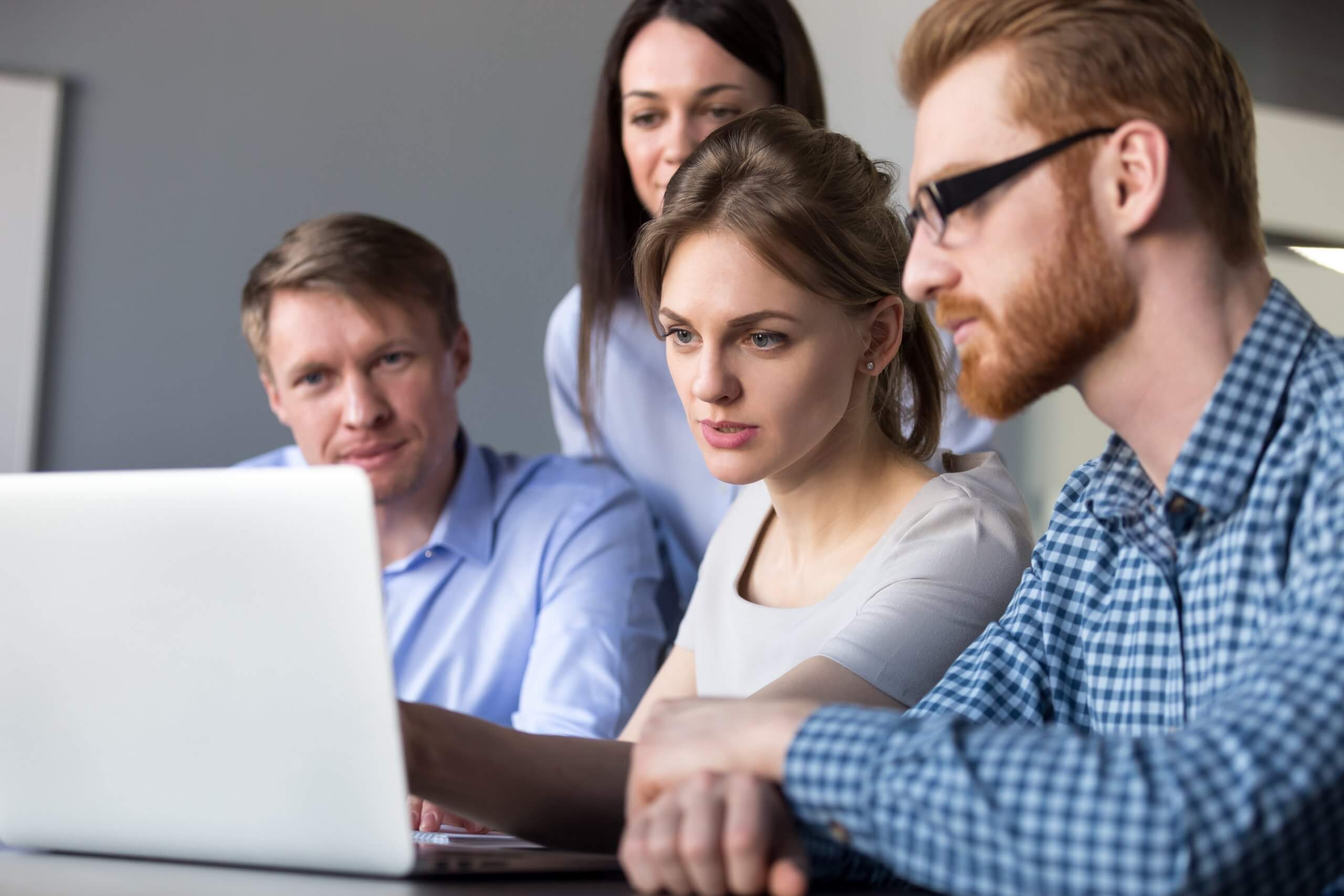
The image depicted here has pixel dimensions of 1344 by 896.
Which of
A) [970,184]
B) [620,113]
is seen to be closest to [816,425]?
[970,184]

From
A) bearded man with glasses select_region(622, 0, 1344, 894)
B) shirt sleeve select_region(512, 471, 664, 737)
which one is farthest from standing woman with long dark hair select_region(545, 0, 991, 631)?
bearded man with glasses select_region(622, 0, 1344, 894)

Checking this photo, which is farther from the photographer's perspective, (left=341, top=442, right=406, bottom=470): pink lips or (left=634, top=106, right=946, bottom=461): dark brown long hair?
(left=341, top=442, right=406, bottom=470): pink lips

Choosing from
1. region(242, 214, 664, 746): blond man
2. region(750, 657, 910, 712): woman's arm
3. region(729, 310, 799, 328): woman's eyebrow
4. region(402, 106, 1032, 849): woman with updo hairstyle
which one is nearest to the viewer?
region(750, 657, 910, 712): woman's arm

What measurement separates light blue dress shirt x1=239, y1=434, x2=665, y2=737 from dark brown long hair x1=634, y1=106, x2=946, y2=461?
0.64m

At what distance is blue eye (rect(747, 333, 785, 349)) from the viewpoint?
140 centimetres

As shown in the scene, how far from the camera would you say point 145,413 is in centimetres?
332

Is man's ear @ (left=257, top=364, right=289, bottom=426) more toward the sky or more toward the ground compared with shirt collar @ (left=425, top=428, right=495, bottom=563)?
more toward the sky

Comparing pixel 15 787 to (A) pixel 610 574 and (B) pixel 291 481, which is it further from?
(A) pixel 610 574

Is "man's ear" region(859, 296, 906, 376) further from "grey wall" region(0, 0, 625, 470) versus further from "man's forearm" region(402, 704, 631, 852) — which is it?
"grey wall" region(0, 0, 625, 470)

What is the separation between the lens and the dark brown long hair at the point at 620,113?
2178mm

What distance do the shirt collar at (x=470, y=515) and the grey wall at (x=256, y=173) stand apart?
1.27 m

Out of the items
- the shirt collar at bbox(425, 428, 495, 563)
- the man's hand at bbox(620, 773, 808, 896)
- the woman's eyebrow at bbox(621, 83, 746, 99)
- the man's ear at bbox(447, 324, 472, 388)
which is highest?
the woman's eyebrow at bbox(621, 83, 746, 99)

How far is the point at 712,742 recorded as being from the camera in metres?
0.78

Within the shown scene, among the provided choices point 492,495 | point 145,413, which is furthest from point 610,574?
point 145,413
